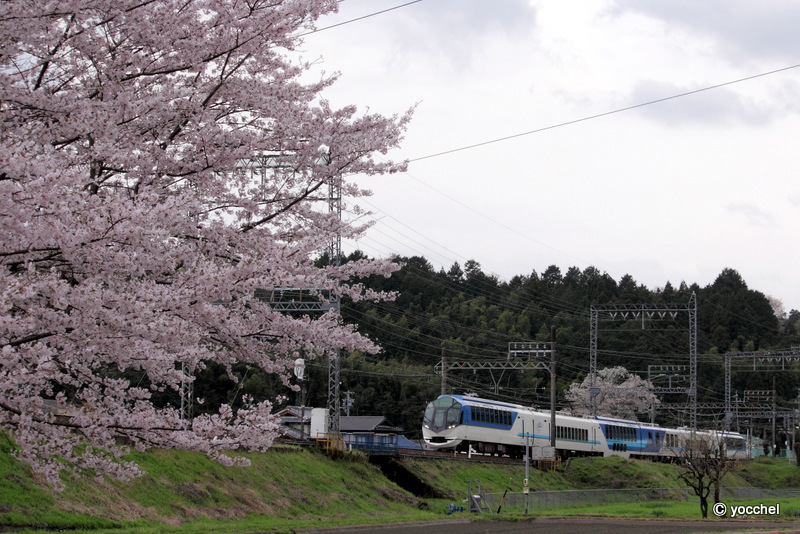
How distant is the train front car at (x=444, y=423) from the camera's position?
40.8 meters

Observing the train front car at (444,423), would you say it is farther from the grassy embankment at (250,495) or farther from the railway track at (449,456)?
the grassy embankment at (250,495)

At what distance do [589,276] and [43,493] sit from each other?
111 meters

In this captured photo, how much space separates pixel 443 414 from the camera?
136ft

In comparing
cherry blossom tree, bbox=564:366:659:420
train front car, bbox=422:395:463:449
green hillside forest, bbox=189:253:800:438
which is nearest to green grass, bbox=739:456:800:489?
green hillside forest, bbox=189:253:800:438

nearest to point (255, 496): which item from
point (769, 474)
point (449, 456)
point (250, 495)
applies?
point (250, 495)

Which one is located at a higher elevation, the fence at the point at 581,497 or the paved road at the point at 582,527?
the paved road at the point at 582,527

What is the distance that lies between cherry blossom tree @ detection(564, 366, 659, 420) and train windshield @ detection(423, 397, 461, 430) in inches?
1372

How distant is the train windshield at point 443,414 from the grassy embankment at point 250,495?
3.47 m

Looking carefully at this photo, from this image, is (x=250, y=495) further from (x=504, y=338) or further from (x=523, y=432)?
(x=504, y=338)

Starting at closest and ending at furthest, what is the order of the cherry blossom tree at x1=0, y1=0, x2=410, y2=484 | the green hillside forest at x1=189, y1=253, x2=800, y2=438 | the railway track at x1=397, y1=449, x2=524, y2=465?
the cherry blossom tree at x1=0, y1=0, x2=410, y2=484
the railway track at x1=397, y1=449, x2=524, y2=465
the green hillside forest at x1=189, y1=253, x2=800, y2=438

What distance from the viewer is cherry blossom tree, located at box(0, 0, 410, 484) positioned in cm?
677

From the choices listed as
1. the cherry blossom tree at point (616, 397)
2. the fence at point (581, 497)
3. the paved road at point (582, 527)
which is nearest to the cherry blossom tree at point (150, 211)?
the paved road at point (582, 527)

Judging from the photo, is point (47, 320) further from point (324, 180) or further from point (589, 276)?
point (589, 276)

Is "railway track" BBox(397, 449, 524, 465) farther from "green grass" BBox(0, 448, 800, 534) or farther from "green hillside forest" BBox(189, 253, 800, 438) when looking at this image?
"green hillside forest" BBox(189, 253, 800, 438)
